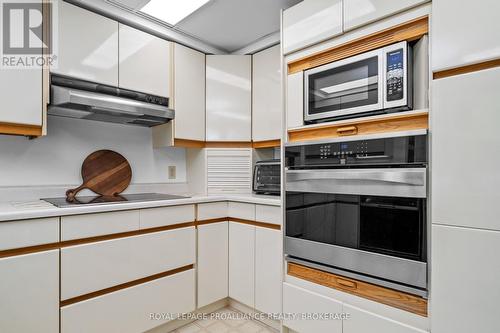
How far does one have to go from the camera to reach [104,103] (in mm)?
1818

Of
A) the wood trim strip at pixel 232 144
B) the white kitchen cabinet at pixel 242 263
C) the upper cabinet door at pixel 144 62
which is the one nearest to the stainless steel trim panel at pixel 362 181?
the white kitchen cabinet at pixel 242 263

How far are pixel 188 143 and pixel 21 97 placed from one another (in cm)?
114

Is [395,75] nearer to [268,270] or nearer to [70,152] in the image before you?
[268,270]

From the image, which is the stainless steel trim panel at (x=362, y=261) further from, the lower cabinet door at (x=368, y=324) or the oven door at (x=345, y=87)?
the oven door at (x=345, y=87)

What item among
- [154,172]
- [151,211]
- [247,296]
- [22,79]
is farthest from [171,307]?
[22,79]

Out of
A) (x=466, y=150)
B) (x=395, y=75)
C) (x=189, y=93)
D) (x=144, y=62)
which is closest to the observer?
(x=466, y=150)

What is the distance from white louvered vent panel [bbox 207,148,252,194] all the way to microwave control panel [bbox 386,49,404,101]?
1392 millimetres

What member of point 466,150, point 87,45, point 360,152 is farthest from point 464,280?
point 87,45

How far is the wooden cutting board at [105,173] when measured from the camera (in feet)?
6.89

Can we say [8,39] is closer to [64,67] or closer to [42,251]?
[64,67]

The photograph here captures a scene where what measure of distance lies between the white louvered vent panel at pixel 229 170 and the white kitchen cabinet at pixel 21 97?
129cm

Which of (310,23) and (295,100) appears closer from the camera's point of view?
(310,23)

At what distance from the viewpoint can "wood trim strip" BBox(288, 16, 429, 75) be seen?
1.30 metres

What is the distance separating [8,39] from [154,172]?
1.32 m
